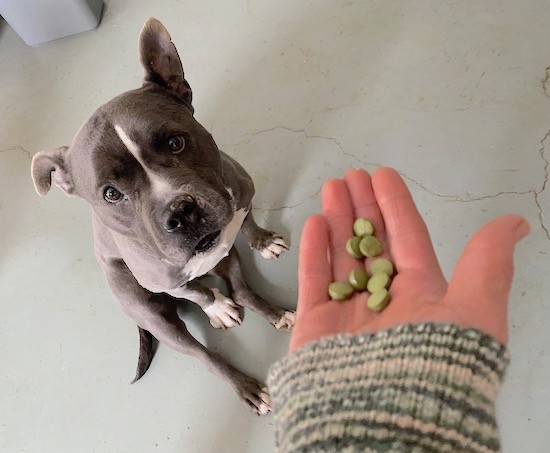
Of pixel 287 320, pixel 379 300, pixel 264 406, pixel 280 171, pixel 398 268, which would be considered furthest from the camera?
pixel 280 171

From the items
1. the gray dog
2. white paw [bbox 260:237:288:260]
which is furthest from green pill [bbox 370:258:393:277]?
white paw [bbox 260:237:288:260]

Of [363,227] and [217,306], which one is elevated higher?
[363,227]

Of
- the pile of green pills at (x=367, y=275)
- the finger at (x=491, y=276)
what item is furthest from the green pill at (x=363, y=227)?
the finger at (x=491, y=276)

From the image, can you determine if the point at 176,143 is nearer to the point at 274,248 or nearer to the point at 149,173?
the point at 149,173

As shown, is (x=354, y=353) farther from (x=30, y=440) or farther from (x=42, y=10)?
(x=42, y=10)

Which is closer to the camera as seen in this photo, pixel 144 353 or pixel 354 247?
pixel 354 247

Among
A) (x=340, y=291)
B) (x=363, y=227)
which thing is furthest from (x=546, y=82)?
(x=340, y=291)
